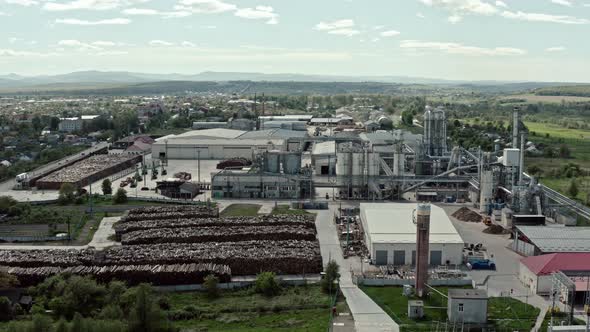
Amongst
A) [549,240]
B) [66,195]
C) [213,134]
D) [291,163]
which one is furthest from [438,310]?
[213,134]

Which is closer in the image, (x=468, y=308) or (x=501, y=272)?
(x=468, y=308)

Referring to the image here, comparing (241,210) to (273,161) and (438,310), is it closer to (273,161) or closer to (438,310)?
(273,161)

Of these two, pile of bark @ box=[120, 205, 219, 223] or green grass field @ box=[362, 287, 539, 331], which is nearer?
green grass field @ box=[362, 287, 539, 331]

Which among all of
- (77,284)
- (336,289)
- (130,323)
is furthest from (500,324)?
(77,284)

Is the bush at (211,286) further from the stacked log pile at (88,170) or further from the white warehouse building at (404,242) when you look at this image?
the stacked log pile at (88,170)

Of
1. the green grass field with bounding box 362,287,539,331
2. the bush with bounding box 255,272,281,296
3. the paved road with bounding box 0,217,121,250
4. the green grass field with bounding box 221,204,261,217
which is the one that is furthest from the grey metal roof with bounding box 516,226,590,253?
the paved road with bounding box 0,217,121,250

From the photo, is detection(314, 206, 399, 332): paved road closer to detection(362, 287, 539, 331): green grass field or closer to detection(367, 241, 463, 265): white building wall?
detection(362, 287, 539, 331): green grass field
